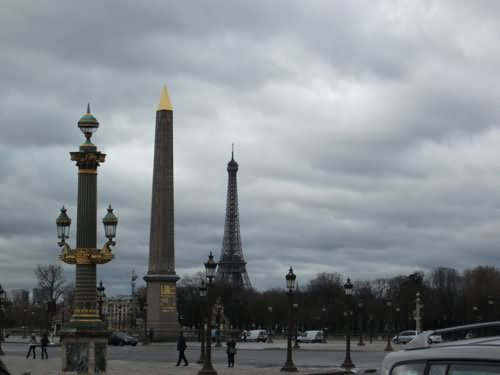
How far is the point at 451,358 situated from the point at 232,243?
152527mm

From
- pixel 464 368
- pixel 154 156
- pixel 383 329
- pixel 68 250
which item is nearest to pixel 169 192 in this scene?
pixel 154 156

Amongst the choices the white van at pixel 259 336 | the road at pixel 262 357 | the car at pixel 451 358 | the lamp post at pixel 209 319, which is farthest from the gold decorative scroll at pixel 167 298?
the car at pixel 451 358

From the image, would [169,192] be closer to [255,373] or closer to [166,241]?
[166,241]

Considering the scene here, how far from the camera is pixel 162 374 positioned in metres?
32.5

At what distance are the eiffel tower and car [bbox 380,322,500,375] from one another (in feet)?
487

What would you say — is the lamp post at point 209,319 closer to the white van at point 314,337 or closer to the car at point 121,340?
the car at point 121,340

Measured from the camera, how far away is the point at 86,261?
2430 centimetres

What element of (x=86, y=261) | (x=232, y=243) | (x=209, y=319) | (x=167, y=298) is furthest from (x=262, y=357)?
(x=232, y=243)

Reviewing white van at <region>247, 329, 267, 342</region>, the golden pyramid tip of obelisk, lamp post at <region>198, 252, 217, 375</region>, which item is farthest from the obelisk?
lamp post at <region>198, 252, 217, 375</region>

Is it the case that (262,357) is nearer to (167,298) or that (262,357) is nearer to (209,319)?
(209,319)

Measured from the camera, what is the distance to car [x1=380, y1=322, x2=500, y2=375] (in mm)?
4062

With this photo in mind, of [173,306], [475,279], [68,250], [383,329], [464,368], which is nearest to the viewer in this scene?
[464,368]

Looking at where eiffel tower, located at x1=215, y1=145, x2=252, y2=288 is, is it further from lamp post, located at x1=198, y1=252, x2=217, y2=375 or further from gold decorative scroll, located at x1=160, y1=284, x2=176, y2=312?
lamp post, located at x1=198, y1=252, x2=217, y2=375

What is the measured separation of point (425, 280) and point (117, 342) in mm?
78113
